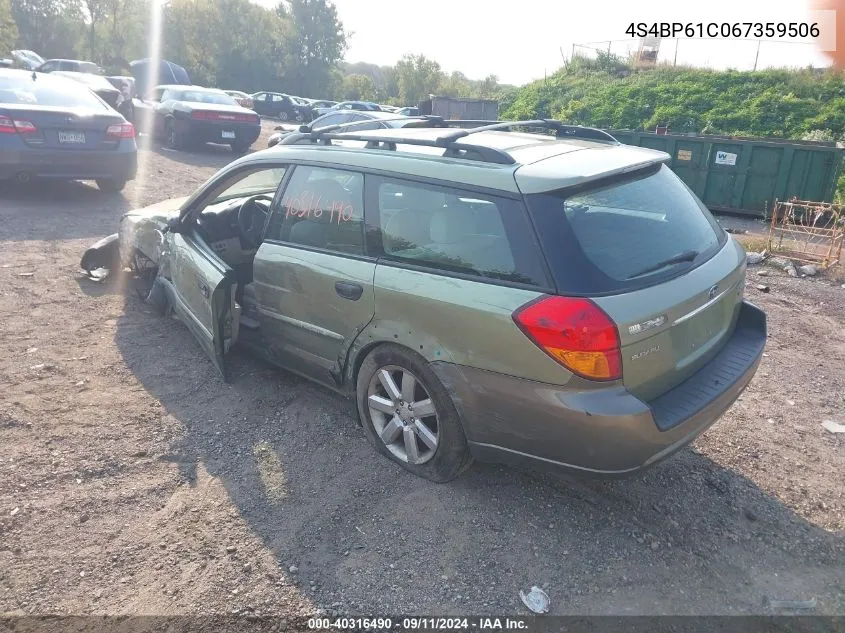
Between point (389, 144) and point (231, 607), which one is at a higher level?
point (389, 144)

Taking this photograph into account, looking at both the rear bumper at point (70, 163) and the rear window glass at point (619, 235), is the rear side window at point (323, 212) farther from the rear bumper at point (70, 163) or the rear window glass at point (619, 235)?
the rear bumper at point (70, 163)

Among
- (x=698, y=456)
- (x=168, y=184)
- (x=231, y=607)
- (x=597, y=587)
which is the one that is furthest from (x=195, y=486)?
(x=168, y=184)

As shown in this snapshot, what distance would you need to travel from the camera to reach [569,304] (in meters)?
2.63

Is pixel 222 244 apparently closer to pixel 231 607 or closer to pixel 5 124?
pixel 231 607

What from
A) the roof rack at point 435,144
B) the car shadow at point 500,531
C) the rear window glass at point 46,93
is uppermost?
the rear window glass at point 46,93

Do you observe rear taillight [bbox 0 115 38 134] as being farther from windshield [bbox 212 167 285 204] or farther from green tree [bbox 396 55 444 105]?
green tree [bbox 396 55 444 105]

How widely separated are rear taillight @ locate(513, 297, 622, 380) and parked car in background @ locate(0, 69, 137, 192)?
7.88m

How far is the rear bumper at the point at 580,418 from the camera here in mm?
2648

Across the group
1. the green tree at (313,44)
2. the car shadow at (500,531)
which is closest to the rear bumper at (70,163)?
the car shadow at (500,531)

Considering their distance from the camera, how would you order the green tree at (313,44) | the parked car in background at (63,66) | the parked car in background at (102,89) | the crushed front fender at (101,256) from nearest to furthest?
the crushed front fender at (101,256) → the parked car in background at (102,89) → the parked car in background at (63,66) → the green tree at (313,44)

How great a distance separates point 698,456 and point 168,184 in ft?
33.7

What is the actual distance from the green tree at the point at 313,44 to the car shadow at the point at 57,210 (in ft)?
167

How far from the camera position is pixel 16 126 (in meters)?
7.93

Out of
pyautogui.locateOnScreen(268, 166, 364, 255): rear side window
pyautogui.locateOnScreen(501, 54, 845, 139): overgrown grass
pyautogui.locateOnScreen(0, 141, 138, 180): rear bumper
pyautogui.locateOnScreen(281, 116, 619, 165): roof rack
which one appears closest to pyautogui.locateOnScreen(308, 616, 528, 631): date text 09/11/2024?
pyautogui.locateOnScreen(268, 166, 364, 255): rear side window
